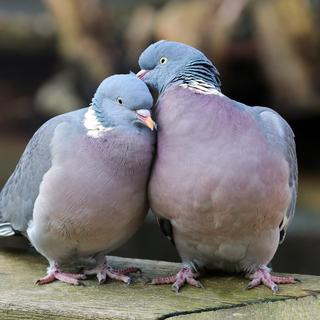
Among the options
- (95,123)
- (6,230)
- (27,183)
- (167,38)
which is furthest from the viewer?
(167,38)

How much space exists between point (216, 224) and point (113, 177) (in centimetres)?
45

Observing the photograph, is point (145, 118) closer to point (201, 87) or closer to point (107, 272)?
point (201, 87)

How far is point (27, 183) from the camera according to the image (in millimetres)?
3496

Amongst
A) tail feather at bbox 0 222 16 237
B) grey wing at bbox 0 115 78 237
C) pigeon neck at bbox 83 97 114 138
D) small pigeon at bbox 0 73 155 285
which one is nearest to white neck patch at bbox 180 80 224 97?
small pigeon at bbox 0 73 155 285

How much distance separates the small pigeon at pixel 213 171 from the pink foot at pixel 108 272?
151 mm

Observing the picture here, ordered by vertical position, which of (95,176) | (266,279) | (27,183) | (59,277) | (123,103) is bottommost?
(59,277)

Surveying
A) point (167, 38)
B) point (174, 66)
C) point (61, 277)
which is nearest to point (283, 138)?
point (174, 66)

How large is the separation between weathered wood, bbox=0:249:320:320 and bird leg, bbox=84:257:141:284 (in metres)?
0.04

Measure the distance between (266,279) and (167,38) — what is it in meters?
4.94

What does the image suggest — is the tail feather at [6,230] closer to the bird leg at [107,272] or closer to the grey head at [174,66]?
the bird leg at [107,272]

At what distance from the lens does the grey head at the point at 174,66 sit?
131 inches

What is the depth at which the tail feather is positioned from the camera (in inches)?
145

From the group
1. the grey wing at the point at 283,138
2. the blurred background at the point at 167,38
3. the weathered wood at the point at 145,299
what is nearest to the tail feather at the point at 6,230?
the weathered wood at the point at 145,299

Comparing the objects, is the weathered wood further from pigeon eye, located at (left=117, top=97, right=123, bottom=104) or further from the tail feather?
pigeon eye, located at (left=117, top=97, right=123, bottom=104)
